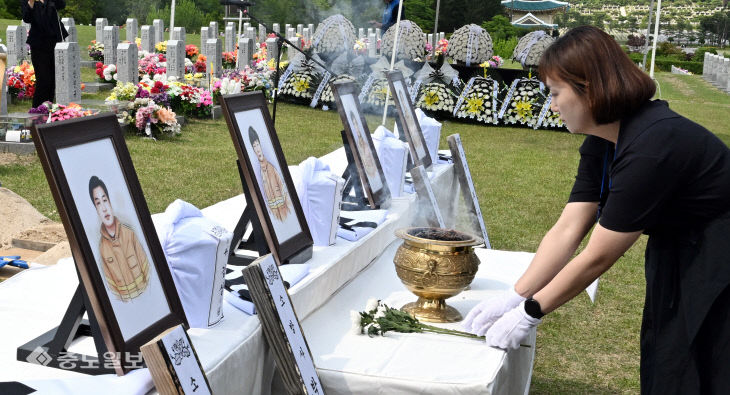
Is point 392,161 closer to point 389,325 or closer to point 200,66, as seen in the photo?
point 389,325

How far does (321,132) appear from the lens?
1045 centimetres

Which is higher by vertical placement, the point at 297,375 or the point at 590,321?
the point at 297,375

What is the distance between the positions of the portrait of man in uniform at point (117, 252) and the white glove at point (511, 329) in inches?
38.9

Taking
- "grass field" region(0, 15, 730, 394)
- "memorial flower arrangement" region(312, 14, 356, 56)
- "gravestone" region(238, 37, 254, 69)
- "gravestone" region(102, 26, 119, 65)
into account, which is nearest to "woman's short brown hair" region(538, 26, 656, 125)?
"grass field" region(0, 15, 730, 394)

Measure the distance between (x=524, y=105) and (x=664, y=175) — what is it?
10.6 m

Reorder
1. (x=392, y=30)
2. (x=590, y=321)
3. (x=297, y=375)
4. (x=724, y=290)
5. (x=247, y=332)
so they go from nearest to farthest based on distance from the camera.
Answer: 1. (x=724, y=290)
2. (x=297, y=375)
3. (x=247, y=332)
4. (x=590, y=321)
5. (x=392, y=30)

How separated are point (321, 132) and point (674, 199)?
877 centimetres

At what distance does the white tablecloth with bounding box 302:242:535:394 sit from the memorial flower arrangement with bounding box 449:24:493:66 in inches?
406

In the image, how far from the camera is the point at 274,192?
256 centimetres

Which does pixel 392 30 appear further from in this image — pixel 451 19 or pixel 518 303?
pixel 451 19

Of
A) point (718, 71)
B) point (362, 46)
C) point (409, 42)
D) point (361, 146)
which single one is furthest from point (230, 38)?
point (718, 71)

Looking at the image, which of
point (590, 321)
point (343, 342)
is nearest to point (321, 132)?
point (590, 321)

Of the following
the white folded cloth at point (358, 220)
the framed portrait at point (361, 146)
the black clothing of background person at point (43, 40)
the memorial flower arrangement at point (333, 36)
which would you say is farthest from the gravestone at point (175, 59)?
the white folded cloth at point (358, 220)

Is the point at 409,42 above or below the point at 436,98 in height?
above
